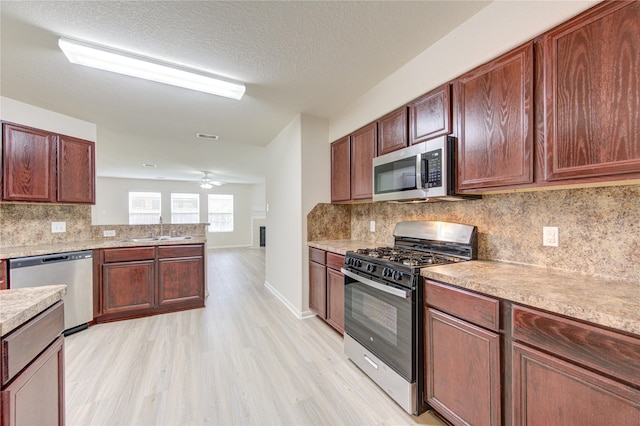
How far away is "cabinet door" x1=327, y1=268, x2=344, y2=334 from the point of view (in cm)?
250

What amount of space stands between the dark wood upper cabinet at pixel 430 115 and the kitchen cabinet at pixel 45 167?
3678 mm

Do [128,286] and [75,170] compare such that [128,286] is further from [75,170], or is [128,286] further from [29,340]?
[29,340]

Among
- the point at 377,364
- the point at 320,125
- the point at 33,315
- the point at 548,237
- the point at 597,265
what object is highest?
the point at 320,125

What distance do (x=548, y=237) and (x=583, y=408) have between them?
90cm

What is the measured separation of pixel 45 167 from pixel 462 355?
4.11 metres

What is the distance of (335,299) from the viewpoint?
8.51 feet

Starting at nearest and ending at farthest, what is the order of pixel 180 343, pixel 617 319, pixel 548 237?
pixel 617 319
pixel 548 237
pixel 180 343

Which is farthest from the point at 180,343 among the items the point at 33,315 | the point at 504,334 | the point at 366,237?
the point at 504,334

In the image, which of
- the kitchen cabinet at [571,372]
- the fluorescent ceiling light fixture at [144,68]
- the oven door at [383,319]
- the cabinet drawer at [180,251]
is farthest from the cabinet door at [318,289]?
the fluorescent ceiling light fixture at [144,68]

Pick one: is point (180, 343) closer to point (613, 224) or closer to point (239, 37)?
point (239, 37)

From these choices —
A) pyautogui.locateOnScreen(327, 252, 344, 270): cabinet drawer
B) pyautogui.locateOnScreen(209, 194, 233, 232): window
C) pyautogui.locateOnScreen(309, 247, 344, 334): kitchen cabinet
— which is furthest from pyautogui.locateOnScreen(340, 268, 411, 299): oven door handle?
pyautogui.locateOnScreen(209, 194, 233, 232): window

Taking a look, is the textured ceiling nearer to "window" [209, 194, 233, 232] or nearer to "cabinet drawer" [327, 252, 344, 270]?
"cabinet drawer" [327, 252, 344, 270]

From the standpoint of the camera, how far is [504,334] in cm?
121

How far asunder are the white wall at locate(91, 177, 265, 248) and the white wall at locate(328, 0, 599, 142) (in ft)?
26.5
